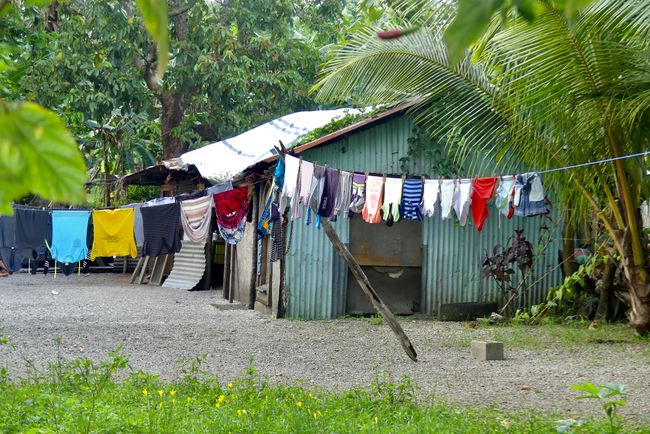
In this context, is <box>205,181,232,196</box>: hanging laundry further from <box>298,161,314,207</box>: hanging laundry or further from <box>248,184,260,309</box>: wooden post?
<box>298,161,314,207</box>: hanging laundry

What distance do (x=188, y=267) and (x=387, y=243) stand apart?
749 centimetres

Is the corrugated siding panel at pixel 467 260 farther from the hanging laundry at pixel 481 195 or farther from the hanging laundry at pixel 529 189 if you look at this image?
the hanging laundry at pixel 529 189

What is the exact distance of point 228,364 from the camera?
9.09 m

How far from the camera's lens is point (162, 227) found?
1552 cm

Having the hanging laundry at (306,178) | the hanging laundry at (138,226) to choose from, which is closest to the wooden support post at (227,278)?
the hanging laundry at (138,226)

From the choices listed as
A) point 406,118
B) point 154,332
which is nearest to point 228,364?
point 154,332


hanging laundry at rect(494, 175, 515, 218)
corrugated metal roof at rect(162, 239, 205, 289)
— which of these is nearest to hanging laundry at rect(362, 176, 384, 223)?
hanging laundry at rect(494, 175, 515, 218)

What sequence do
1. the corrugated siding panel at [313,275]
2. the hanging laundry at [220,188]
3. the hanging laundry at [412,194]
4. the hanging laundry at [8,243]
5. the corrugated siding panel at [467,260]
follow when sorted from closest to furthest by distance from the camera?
1. the hanging laundry at [412,194]
2. the corrugated siding panel at [313,275]
3. the corrugated siding panel at [467,260]
4. the hanging laundry at [8,243]
5. the hanging laundry at [220,188]

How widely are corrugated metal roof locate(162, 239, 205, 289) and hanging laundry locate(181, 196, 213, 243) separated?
3726mm

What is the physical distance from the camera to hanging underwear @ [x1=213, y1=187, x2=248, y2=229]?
14.3m

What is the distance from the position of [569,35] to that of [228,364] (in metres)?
4.78

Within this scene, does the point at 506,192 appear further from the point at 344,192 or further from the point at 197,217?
the point at 197,217

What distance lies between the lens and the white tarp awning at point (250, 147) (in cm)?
1378

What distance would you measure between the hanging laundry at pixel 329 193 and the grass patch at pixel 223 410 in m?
3.37
